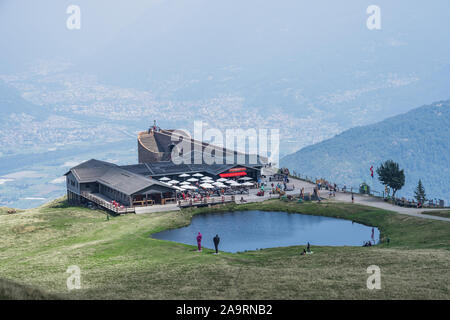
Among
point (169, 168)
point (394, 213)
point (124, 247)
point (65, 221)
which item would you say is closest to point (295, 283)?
point (124, 247)

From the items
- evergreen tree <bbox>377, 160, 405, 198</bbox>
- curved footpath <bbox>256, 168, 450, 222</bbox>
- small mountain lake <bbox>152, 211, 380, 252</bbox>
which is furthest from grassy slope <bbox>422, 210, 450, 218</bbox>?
evergreen tree <bbox>377, 160, 405, 198</bbox>

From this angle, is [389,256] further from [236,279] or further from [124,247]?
[124,247]

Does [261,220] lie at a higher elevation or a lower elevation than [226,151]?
lower

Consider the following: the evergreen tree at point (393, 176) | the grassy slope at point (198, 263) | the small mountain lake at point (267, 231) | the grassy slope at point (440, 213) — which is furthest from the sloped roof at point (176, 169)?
the grassy slope at point (440, 213)

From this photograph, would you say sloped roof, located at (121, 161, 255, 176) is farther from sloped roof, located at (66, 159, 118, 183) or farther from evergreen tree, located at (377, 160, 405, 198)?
evergreen tree, located at (377, 160, 405, 198)

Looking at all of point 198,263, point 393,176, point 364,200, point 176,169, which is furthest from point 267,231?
point 176,169

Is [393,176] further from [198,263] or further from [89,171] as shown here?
[198,263]

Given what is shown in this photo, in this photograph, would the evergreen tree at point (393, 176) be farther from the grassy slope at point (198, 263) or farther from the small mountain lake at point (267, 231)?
the small mountain lake at point (267, 231)
